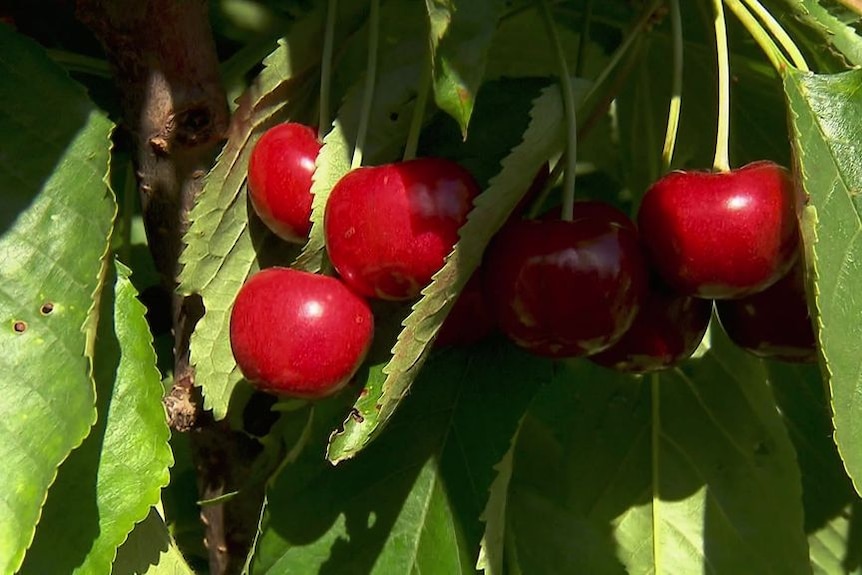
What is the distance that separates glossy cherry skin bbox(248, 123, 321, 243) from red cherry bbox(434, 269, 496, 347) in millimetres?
154

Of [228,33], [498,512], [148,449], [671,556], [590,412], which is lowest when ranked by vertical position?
[671,556]

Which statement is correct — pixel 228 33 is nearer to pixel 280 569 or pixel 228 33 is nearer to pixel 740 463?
pixel 280 569

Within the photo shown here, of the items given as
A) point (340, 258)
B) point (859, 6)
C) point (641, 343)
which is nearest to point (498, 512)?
point (641, 343)

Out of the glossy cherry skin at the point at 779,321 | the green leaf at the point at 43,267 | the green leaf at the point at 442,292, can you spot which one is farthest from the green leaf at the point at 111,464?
the glossy cherry skin at the point at 779,321

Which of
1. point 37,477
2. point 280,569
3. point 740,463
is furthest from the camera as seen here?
point 740,463

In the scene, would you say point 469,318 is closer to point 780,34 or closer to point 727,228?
point 727,228

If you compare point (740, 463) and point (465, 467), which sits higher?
point (465, 467)

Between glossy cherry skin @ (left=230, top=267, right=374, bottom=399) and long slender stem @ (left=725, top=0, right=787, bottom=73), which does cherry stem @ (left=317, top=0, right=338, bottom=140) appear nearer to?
glossy cherry skin @ (left=230, top=267, right=374, bottom=399)

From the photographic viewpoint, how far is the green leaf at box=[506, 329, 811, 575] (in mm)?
1321

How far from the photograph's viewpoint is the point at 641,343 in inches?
40.5

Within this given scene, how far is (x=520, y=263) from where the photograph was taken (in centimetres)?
90

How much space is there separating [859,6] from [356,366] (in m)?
0.65

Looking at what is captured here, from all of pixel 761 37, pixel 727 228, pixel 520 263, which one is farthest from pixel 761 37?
pixel 520 263

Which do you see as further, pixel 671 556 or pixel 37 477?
pixel 671 556
